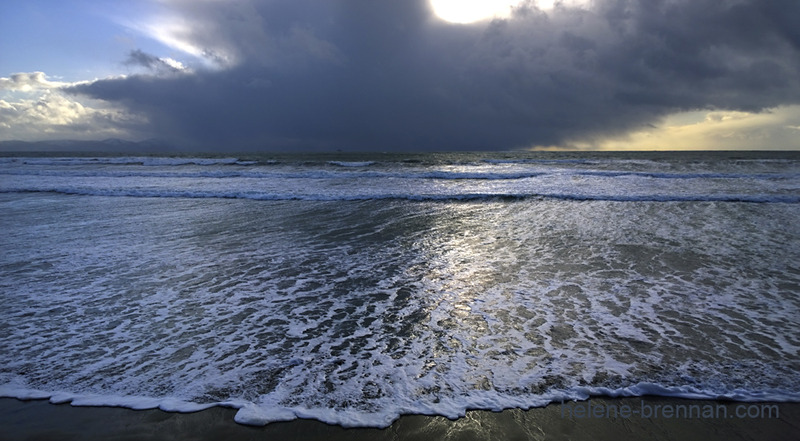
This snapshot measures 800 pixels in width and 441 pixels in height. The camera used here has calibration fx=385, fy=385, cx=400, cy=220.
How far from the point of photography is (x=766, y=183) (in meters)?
20.0

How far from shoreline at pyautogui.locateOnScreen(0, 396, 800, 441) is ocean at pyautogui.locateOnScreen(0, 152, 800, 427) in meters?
0.11

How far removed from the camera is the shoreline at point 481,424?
291 cm

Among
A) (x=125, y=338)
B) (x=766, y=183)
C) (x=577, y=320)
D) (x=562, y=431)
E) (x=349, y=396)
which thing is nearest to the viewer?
(x=562, y=431)

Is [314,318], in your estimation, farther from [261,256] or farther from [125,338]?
[261,256]

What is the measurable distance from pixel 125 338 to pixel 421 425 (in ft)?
11.7

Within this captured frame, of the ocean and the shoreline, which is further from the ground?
the ocean

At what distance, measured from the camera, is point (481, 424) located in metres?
2.99

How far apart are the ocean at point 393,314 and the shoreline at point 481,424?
4.3 inches

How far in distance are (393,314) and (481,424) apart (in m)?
2.12

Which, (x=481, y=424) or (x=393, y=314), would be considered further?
(x=393, y=314)

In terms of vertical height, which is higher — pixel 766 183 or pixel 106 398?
pixel 766 183

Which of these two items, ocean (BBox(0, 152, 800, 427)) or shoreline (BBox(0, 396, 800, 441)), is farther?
ocean (BBox(0, 152, 800, 427))

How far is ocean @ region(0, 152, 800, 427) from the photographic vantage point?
344cm

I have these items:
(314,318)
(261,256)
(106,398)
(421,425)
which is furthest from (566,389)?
(261,256)
